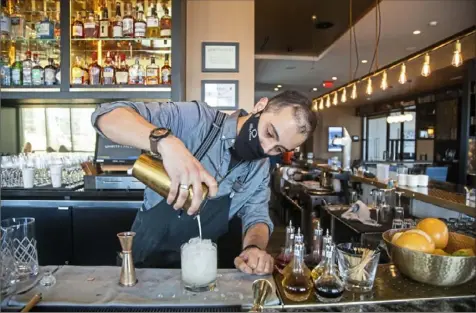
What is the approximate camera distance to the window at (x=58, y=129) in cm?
322

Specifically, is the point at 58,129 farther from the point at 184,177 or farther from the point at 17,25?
the point at 184,177

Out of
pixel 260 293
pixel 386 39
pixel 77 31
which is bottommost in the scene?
pixel 260 293

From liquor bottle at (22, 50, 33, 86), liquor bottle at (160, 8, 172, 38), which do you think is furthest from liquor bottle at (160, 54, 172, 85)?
liquor bottle at (22, 50, 33, 86)

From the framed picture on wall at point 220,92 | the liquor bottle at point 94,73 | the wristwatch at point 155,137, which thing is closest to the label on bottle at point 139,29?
the liquor bottle at point 94,73

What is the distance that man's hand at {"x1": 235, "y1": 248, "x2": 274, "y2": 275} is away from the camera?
1.12 m

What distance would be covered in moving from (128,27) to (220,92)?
0.87m

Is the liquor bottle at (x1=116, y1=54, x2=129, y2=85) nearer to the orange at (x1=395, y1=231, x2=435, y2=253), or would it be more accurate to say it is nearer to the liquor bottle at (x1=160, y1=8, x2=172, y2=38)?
the liquor bottle at (x1=160, y1=8, x2=172, y2=38)

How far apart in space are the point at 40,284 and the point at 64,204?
1705 millimetres

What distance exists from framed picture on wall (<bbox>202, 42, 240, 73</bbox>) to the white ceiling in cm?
191

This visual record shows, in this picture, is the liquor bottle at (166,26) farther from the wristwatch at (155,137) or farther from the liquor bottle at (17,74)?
the wristwatch at (155,137)

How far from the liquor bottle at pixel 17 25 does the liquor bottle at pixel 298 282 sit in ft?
9.54

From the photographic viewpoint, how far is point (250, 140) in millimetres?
1304

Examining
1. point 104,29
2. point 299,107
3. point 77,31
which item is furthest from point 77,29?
point 299,107

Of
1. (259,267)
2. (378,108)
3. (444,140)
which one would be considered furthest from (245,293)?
(378,108)
